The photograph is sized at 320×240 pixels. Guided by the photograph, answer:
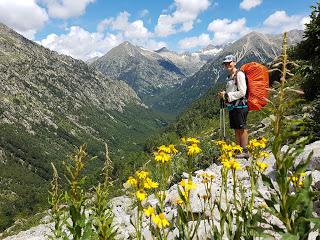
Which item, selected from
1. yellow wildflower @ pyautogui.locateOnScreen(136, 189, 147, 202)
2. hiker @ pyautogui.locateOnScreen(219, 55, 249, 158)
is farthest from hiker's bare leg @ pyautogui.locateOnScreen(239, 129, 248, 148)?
yellow wildflower @ pyautogui.locateOnScreen(136, 189, 147, 202)

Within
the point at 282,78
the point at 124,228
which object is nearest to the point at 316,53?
the point at 124,228

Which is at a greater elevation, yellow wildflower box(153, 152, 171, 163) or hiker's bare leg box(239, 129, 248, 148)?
yellow wildflower box(153, 152, 171, 163)

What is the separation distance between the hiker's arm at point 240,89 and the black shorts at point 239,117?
0.53 meters

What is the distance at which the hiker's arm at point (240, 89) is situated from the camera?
1016 centimetres

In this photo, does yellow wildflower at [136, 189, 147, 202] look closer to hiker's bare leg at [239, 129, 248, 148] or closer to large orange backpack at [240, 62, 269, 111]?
large orange backpack at [240, 62, 269, 111]

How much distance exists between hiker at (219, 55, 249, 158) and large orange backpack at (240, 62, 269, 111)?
0.15 m

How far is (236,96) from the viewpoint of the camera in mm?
10234

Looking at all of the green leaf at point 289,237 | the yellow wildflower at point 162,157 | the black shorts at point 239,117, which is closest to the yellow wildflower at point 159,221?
the yellow wildflower at point 162,157

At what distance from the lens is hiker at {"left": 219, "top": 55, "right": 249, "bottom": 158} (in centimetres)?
1020

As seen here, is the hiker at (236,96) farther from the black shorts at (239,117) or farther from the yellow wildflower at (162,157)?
the yellow wildflower at (162,157)

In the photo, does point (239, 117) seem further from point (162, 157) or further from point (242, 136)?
point (162, 157)

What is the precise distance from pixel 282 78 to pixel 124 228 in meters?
7.30

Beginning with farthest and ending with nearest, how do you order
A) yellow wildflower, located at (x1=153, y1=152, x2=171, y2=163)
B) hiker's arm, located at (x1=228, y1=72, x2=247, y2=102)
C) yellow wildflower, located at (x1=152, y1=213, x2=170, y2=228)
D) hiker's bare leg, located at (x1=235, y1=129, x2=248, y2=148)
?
1. hiker's bare leg, located at (x1=235, y1=129, x2=248, y2=148)
2. hiker's arm, located at (x1=228, y1=72, x2=247, y2=102)
3. yellow wildflower, located at (x1=153, y1=152, x2=171, y2=163)
4. yellow wildflower, located at (x1=152, y1=213, x2=170, y2=228)

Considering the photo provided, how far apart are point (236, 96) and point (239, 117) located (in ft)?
2.41
